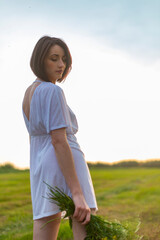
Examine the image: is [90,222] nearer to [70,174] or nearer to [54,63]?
[70,174]

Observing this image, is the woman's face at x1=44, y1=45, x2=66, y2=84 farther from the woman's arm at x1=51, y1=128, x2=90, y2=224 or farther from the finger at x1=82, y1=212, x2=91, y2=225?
the finger at x1=82, y1=212, x2=91, y2=225

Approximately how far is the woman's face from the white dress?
0.45 feet

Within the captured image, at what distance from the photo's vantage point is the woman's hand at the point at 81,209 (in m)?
2.10

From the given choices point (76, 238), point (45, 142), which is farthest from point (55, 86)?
point (76, 238)

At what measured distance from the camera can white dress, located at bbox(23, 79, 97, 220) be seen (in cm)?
222

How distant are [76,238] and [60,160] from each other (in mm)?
594

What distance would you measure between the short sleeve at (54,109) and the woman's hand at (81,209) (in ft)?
1.68

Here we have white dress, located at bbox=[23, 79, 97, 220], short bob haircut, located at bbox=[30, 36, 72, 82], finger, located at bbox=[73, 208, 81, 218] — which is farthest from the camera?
short bob haircut, located at bbox=[30, 36, 72, 82]

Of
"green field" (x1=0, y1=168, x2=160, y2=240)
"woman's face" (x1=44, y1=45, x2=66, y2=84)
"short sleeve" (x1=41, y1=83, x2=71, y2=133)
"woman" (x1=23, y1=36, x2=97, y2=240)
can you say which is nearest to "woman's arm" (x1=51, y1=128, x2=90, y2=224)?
"woman" (x1=23, y1=36, x2=97, y2=240)

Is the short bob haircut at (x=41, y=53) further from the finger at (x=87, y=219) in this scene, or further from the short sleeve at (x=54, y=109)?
the finger at (x=87, y=219)

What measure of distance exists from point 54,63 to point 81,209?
1.17 m

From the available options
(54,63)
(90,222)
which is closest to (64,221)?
(90,222)

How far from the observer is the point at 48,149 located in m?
2.26

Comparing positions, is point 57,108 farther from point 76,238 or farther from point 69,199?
point 76,238
